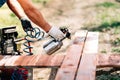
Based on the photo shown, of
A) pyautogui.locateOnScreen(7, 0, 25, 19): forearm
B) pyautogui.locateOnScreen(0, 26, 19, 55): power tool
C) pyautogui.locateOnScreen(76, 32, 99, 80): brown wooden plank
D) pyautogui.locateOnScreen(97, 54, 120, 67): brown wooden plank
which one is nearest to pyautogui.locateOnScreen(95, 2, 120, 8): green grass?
pyautogui.locateOnScreen(76, 32, 99, 80): brown wooden plank

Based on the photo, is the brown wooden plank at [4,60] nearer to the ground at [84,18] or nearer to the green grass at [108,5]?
the ground at [84,18]

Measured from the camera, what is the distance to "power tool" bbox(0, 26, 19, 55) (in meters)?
5.23

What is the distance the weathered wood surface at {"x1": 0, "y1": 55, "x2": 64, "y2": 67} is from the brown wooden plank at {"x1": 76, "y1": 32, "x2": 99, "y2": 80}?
0.33 meters

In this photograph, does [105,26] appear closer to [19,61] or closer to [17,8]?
[17,8]

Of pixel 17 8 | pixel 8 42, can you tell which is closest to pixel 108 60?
pixel 17 8

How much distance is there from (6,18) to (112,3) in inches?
156

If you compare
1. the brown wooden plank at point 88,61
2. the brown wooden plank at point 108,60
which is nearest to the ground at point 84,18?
the brown wooden plank at point 88,61

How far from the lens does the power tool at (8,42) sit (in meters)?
5.23

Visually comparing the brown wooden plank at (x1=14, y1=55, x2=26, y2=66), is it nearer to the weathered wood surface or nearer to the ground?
the weathered wood surface

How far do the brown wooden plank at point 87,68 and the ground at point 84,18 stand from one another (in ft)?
6.79

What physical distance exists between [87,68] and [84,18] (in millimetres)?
6892

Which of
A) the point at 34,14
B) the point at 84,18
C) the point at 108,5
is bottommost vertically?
the point at 84,18

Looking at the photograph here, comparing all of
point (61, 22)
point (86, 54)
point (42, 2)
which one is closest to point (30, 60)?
point (86, 54)

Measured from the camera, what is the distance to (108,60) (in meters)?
4.29
